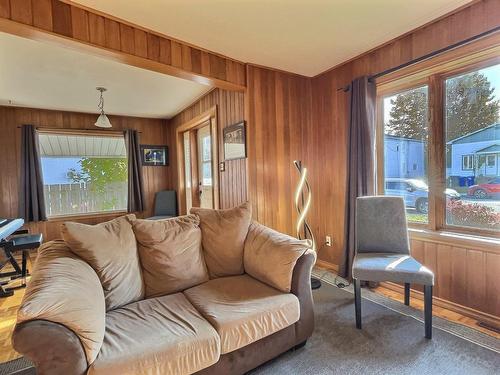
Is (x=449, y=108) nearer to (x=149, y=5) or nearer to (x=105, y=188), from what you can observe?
(x=149, y=5)

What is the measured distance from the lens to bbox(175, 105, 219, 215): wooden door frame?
11.9ft

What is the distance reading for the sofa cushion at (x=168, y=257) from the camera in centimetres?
180

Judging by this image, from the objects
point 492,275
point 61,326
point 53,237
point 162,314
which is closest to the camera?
point 61,326

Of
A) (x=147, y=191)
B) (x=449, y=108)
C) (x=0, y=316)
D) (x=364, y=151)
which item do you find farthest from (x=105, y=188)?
(x=449, y=108)

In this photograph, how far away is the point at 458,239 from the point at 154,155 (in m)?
4.85

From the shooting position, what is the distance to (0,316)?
90.6 inches

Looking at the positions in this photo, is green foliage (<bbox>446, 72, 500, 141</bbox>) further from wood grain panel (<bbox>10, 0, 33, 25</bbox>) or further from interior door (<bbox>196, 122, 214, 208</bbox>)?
wood grain panel (<bbox>10, 0, 33, 25</bbox>)

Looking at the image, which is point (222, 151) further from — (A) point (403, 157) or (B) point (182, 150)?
(A) point (403, 157)

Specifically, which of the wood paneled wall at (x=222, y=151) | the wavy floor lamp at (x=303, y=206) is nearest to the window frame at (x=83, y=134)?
the wood paneled wall at (x=222, y=151)

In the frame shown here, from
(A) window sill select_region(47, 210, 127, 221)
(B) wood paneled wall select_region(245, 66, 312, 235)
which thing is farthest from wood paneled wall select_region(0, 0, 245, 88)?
(A) window sill select_region(47, 210, 127, 221)

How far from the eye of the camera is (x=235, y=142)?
317cm

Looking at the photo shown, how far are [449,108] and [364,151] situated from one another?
745mm

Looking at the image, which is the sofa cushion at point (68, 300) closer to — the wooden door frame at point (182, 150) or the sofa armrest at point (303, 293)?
the sofa armrest at point (303, 293)

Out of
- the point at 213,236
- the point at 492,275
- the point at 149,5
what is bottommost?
the point at 492,275
